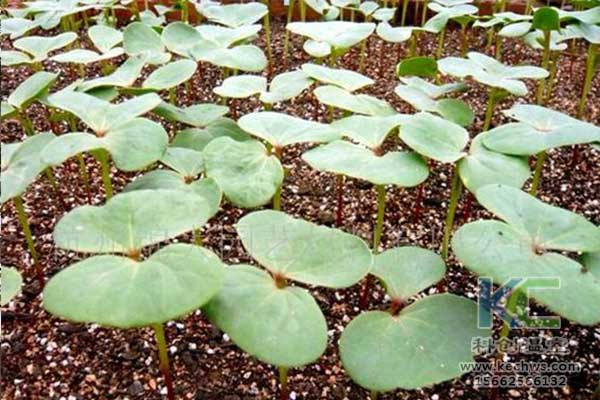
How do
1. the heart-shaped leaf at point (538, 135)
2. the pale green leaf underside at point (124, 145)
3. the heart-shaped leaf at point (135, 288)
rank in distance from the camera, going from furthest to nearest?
the heart-shaped leaf at point (538, 135)
the pale green leaf underside at point (124, 145)
the heart-shaped leaf at point (135, 288)

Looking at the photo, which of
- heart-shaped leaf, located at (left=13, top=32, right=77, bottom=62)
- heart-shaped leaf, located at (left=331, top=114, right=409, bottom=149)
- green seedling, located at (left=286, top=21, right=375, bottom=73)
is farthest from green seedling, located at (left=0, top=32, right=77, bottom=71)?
heart-shaped leaf, located at (left=331, top=114, right=409, bottom=149)

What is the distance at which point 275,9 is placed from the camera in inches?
86.6

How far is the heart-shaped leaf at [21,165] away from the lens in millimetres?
722

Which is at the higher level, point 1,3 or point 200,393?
point 1,3

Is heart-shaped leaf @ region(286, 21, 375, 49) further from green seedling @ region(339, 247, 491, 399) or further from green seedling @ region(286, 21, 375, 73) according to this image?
green seedling @ region(339, 247, 491, 399)

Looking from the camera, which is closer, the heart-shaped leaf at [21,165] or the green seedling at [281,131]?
the heart-shaped leaf at [21,165]

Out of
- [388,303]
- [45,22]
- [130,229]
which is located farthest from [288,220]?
[45,22]

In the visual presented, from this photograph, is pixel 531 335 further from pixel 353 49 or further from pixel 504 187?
pixel 353 49

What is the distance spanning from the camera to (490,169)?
89cm

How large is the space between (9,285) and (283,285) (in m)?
0.32

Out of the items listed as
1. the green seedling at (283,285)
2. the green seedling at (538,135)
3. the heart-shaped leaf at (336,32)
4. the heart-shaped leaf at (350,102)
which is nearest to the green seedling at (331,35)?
the heart-shaped leaf at (336,32)

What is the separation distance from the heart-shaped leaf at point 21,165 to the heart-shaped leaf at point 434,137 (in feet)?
1.66

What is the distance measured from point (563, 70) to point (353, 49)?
2.10 ft

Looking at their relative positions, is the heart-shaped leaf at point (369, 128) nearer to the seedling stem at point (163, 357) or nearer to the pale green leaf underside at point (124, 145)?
the pale green leaf underside at point (124, 145)
